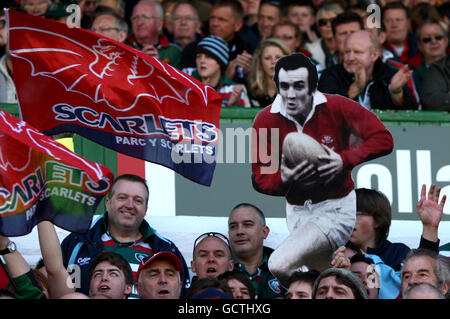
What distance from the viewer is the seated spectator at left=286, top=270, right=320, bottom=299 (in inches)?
343

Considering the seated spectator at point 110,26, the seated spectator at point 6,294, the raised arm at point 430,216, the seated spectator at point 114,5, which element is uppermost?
the seated spectator at point 114,5

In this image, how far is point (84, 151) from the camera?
1071 cm

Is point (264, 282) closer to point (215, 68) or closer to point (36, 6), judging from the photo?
point (215, 68)

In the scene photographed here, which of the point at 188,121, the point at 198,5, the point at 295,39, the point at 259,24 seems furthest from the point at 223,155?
the point at 198,5

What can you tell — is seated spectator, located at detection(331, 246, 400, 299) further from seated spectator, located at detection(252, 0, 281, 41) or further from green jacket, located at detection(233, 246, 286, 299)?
seated spectator, located at detection(252, 0, 281, 41)

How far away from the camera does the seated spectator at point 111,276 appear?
346 inches

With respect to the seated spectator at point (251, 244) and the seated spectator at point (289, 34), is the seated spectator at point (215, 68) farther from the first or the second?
the seated spectator at point (251, 244)

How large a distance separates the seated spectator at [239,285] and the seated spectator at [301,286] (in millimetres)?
286

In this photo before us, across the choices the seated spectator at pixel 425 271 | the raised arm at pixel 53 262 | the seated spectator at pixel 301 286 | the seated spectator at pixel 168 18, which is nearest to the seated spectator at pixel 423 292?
the seated spectator at pixel 425 271

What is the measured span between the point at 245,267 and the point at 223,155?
4.03 ft

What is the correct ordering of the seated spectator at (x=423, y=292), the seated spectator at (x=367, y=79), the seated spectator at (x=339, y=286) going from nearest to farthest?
1. the seated spectator at (x=423, y=292)
2. the seated spectator at (x=339, y=286)
3. the seated spectator at (x=367, y=79)

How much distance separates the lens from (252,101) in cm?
1136

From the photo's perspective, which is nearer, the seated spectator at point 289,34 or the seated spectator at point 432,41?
the seated spectator at point 289,34

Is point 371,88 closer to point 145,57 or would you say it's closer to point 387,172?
point 387,172
